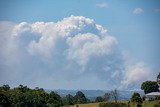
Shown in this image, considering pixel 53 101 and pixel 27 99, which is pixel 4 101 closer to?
pixel 27 99

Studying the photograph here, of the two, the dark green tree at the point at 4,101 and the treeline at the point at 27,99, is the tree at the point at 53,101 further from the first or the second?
the dark green tree at the point at 4,101

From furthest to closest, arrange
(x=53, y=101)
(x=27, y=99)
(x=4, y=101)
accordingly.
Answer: (x=53, y=101) < (x=27, y=99) < (x=4, y=101)

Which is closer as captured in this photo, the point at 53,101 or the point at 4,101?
the point at 4,101

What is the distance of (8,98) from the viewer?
169 meters

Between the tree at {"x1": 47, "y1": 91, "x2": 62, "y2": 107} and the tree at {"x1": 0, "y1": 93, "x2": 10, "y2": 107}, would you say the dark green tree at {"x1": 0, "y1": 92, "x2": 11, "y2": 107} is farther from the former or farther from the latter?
the tree at {"x1": 47, "y1": 91, "x2": 62, "y2": 107}

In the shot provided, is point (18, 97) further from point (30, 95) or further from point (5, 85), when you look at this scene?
point (5, 85)

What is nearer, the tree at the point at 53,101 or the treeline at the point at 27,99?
the treeline at the point at 27,99

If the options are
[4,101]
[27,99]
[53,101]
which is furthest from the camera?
[53,101]

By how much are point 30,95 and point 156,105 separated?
66.3 metres

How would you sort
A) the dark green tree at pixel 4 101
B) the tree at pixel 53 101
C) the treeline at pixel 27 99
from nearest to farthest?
1. the dark green tree at pixel 4 101
2. the treeline at pixel 27 99
3. the tree at pixel 53 101

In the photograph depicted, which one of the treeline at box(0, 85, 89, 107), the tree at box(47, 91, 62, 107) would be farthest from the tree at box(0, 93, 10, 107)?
the tree at box(47, 91, 62, 107)

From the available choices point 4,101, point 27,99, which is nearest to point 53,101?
point 27,99

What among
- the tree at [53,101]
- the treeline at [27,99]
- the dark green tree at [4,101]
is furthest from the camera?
the tree at [53,101]

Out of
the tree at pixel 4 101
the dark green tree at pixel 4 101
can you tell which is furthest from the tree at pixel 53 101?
the tree at pixel 4 101
